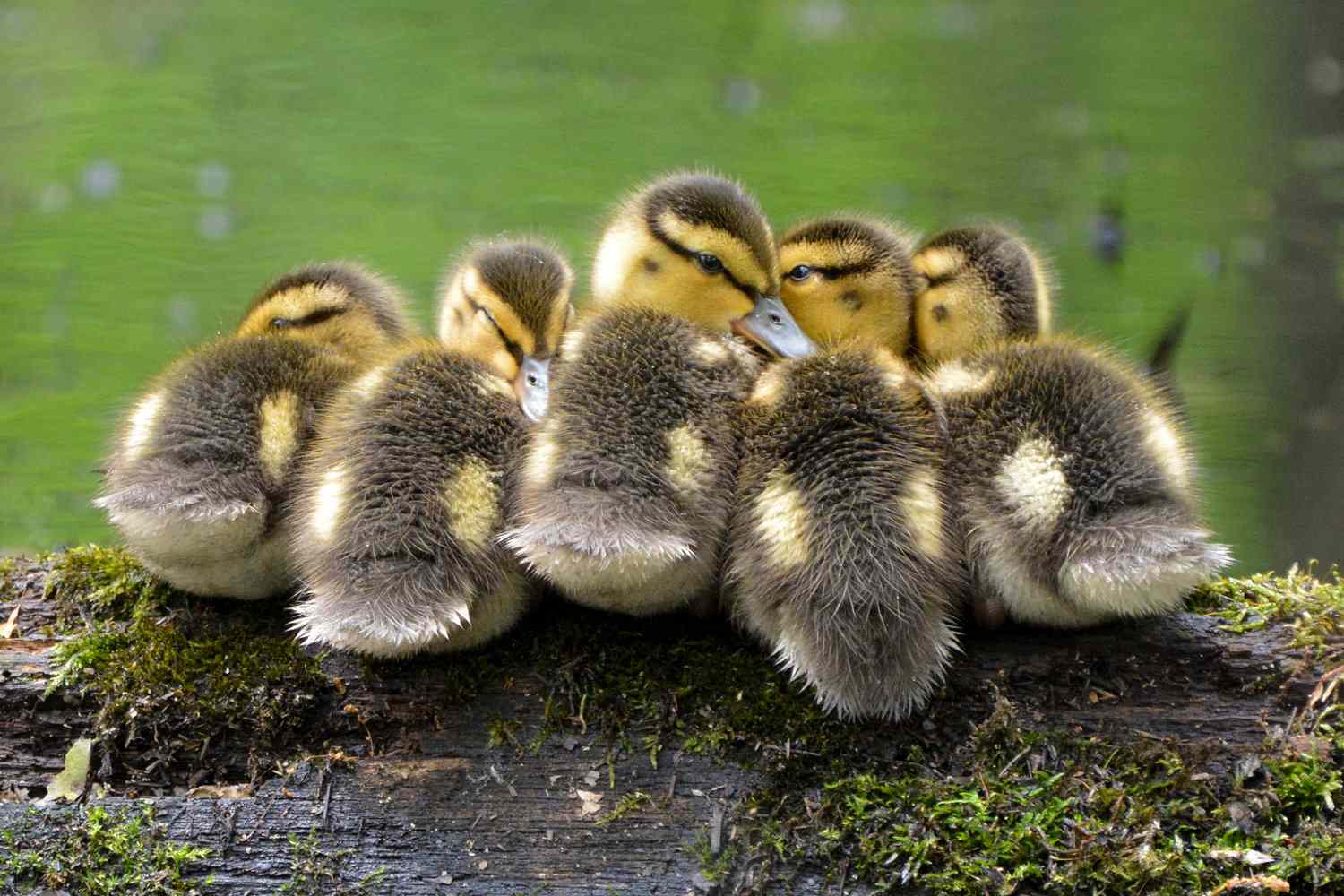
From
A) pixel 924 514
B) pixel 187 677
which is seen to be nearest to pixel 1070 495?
pixel 924 514

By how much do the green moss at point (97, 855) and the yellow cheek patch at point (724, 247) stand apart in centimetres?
103

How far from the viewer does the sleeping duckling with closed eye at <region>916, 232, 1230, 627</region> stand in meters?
1.46

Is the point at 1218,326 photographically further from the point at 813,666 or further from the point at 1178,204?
the point at 813,666

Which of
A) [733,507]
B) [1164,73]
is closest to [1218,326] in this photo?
[1164,73]

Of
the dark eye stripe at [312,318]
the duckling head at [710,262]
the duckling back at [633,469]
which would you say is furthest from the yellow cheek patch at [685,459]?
the dark eye stripe at [312,318]

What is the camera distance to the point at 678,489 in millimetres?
1487

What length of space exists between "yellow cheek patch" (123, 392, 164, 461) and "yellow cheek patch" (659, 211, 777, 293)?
2.45ft

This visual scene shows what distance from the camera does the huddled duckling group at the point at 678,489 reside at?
146cm

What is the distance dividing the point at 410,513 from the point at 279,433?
283 mm

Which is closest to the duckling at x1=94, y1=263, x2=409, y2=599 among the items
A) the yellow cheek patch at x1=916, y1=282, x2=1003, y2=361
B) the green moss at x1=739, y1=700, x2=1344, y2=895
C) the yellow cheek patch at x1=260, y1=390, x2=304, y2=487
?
the yellow cheek patch at x1=260, y1=390, x2=304, y2=487

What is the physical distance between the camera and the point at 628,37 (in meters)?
3.59

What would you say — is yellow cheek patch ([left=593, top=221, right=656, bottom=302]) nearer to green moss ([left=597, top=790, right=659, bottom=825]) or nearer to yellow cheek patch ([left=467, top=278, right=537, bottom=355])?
yellow cheek patch ([left=467, top=278, right=537, bottom=355])

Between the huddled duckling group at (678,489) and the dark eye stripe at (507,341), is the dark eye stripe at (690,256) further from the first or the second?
the dark eye stripe at (507,341)

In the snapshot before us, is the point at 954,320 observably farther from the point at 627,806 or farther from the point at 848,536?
the point at 627,806
